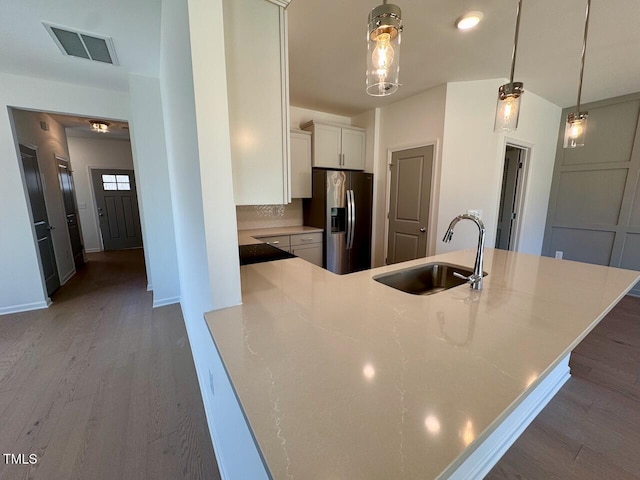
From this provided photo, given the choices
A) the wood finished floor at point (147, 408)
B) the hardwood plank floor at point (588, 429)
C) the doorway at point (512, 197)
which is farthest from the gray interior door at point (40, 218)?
the doorway at point (512, 197)

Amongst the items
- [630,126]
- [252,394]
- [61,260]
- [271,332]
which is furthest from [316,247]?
[630,126]

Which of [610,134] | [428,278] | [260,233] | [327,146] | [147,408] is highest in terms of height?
[610,134]

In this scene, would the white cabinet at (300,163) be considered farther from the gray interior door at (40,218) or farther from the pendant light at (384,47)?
the gray interior door at (40,218)

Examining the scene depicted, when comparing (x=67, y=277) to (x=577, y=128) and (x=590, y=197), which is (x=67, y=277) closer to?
(x=577, y=128)

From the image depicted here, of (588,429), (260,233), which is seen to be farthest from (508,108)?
(260,233)

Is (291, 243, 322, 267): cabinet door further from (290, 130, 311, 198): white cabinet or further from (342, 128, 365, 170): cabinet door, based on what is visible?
(342, 128, 365, 170): cabinet door

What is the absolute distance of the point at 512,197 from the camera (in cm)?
379

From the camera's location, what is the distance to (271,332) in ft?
3.11

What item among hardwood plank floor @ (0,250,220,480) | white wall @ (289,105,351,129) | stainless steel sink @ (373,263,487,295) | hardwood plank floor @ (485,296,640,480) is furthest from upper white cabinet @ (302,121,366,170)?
hardwood plank floor @ (485,296,640,480)

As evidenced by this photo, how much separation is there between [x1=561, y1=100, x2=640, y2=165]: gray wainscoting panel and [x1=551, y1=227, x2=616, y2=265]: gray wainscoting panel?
3.37ft

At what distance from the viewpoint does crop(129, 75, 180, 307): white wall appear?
113 inches

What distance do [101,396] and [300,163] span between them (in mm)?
3060

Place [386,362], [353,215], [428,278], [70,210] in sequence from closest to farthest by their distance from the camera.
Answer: [386,362], [428,278], [353,215], [70,210]

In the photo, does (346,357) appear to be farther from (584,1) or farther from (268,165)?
(584,1)
